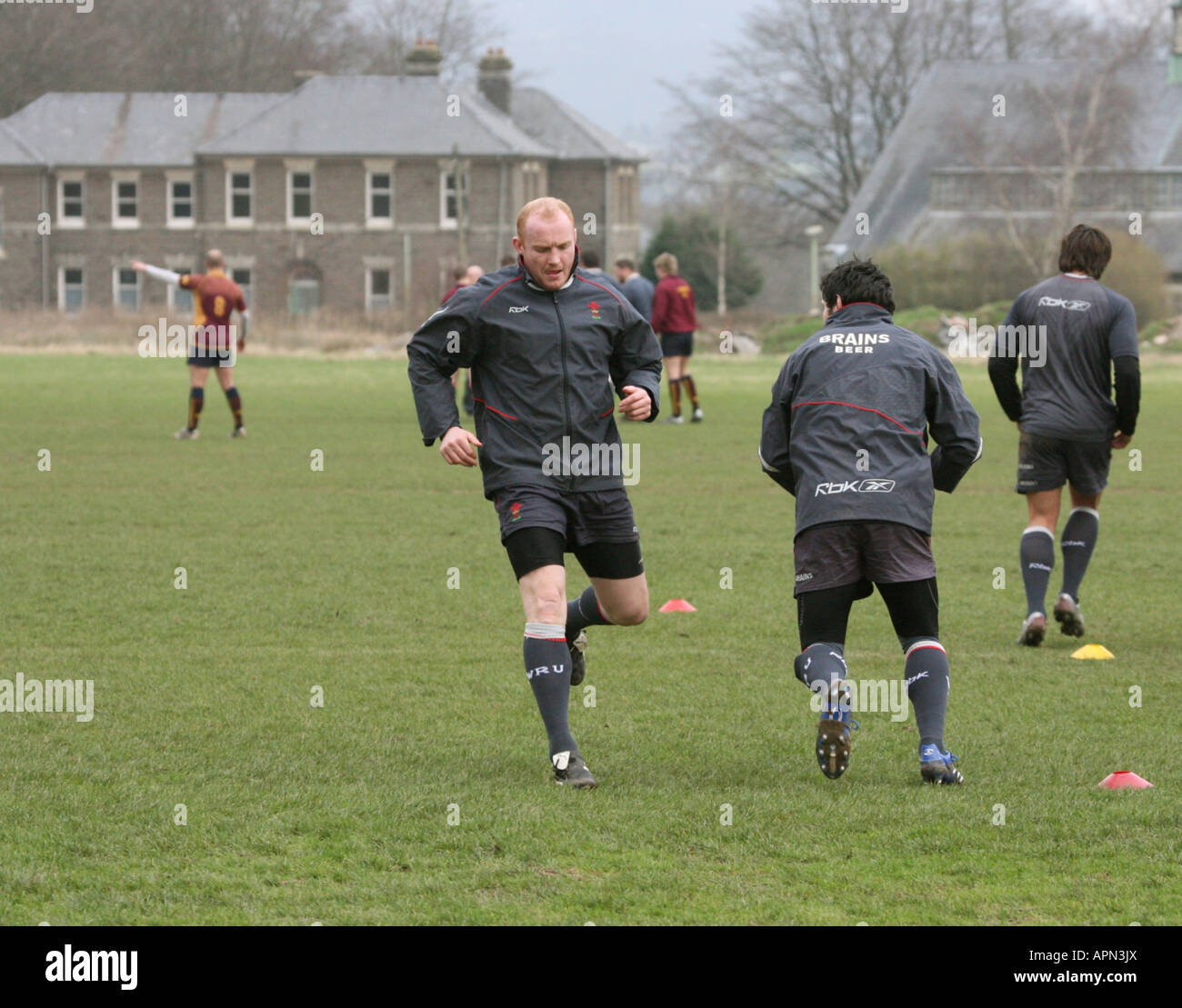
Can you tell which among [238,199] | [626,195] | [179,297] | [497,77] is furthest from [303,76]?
[626,195]

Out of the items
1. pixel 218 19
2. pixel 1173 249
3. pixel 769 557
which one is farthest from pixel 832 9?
pixel 769 557

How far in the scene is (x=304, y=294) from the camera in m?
68.2

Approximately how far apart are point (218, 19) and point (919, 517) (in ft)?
263

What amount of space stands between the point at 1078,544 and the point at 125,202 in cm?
6308

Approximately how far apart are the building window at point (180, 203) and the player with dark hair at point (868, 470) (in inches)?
2539

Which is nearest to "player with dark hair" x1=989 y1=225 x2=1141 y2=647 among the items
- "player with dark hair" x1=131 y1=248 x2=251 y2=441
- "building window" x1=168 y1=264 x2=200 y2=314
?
"player with dark hair" x1=131 y1=248 x2=251 y2=441

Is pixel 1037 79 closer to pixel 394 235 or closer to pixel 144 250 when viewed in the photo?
pixel 394 235

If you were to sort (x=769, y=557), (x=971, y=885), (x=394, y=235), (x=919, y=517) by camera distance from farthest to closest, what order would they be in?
(x=394, y=235)
(x=769, y=557)
(x=919, y=517)
(x=971, y=885)

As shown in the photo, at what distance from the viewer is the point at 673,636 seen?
9.72 meters

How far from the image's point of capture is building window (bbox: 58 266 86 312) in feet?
226
